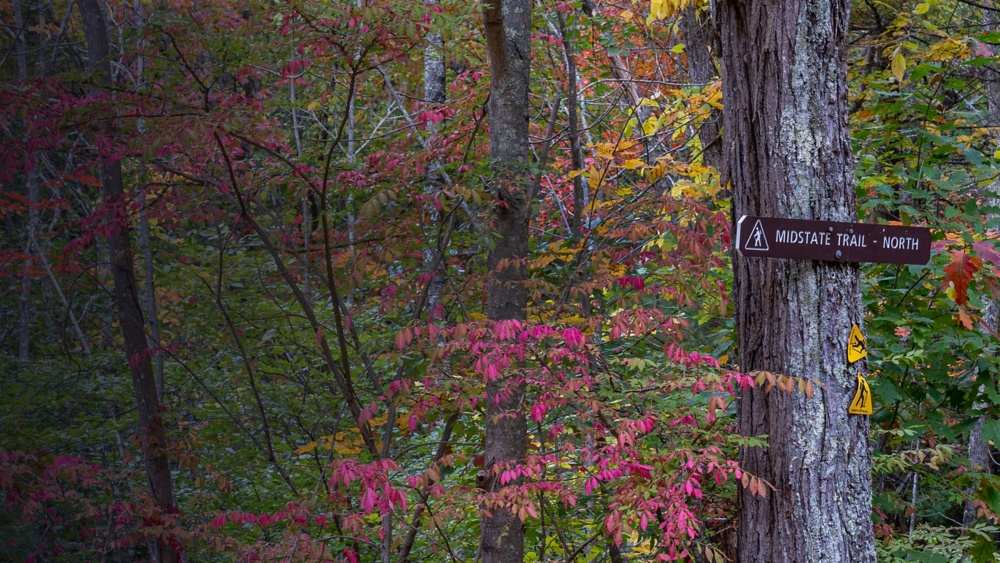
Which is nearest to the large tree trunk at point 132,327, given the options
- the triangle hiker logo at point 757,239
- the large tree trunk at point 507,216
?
the large tree trunk at point 507,216

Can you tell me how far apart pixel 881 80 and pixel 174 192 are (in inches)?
181

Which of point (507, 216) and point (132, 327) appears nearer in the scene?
point (507, 216)

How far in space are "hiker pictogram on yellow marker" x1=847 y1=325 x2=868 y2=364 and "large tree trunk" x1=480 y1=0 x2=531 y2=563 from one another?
66.3 inches

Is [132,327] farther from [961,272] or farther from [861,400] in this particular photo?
[961,272]

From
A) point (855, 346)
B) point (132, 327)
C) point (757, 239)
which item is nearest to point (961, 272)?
point (855, 346)

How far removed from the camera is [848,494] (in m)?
2.62

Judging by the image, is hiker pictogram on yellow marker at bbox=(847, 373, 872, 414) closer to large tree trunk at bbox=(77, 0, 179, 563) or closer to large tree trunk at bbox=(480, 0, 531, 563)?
large tree trunk at bbox=(480, 0, 531, 563)

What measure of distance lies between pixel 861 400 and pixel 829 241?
565 mm

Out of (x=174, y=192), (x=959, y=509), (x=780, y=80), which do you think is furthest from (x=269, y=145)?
(x=959, y=509)

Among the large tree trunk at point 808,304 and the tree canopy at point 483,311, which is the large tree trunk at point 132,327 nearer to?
the tree canopy at point 483,311

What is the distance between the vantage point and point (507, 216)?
4355 millimetres

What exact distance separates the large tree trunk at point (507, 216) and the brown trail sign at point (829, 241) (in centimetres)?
168

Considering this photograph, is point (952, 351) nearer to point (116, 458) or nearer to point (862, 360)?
point (862, 360)

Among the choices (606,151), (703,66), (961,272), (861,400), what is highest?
(703,66)
